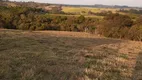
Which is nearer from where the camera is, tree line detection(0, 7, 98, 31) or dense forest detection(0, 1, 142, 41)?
dense forest detection(0, 1, 142, 41)

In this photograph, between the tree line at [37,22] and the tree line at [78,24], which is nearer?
the tree line at [78,24]

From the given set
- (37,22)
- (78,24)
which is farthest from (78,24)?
(37,22)

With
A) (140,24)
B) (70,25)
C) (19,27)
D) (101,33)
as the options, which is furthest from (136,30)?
(19,27)

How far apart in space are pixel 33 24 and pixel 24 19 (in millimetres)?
2260

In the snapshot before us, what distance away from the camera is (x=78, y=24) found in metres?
53.9

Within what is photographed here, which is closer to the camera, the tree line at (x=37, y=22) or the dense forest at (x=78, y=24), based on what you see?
the dense forest at (x=78, y=24)

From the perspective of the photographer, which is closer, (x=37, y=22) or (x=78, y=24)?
(x=37, y=22)

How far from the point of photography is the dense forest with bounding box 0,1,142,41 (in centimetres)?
3797

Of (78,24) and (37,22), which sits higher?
(37,22)

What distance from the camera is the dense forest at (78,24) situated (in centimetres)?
3797

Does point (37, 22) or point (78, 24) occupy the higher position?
point (37, 22)

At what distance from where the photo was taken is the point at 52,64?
25.1 ft

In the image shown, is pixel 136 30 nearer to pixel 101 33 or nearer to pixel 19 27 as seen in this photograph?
pixel 101 33

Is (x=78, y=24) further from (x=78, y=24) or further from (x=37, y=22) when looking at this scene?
(x=37, y=22)
